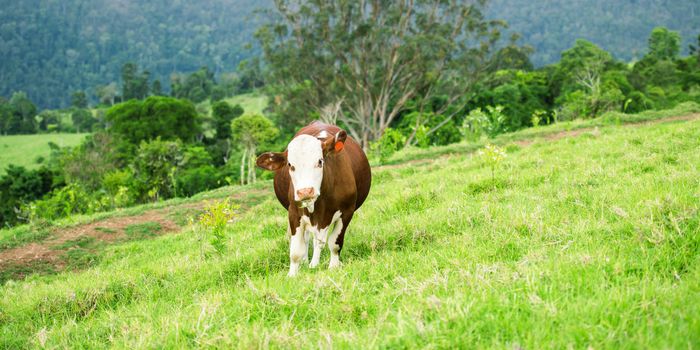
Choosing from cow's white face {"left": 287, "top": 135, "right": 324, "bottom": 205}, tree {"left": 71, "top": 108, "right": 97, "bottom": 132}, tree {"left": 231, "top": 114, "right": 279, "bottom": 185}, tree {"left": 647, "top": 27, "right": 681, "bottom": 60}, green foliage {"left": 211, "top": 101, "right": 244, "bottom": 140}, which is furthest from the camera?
tree {"left": 71, "top": 108, "right": 97, "bottom": 132}

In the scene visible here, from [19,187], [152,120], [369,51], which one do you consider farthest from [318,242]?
[152,120]

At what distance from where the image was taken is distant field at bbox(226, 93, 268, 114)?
8936 cm

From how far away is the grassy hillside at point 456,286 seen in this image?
239 cm

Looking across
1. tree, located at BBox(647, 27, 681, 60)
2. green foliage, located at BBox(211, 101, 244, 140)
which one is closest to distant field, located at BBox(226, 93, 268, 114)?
green foliage, located at BBox(211, 101, 244, 140)

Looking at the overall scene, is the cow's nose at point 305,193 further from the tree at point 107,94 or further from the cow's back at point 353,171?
the tree at point 107,94

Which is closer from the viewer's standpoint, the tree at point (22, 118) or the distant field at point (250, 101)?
the tree at point (22, 118)

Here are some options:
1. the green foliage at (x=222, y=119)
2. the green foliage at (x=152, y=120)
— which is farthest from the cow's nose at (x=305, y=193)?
the green foliage at (x=222, y=119)

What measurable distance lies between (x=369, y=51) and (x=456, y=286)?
109 feet

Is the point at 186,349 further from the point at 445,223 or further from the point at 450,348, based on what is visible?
A: the point at 445,223

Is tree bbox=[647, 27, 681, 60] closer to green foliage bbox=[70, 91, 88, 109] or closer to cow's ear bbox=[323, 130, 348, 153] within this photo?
cow's ear bbox=[323, 130, 348, 153]

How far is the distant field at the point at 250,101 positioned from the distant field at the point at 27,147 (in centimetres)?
3055

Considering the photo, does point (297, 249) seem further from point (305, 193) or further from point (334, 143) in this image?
point (334, 143)

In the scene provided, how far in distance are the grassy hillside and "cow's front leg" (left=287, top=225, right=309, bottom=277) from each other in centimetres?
15

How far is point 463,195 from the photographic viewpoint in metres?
6.98
